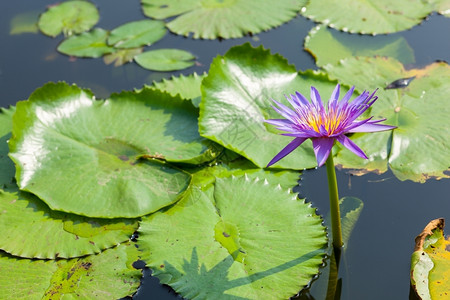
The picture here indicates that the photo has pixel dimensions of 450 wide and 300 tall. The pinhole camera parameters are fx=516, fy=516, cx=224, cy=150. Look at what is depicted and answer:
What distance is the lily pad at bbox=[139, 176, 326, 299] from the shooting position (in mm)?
2068

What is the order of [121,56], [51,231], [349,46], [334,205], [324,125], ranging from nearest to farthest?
[324,125], [334,205], [51,231], [349,46], [121,56]

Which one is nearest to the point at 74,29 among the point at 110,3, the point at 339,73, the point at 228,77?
the point at 110,3

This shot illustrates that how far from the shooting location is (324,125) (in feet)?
6.15

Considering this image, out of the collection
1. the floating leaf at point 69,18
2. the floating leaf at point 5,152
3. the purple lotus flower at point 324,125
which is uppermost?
the purple lotus flower at point 324,125

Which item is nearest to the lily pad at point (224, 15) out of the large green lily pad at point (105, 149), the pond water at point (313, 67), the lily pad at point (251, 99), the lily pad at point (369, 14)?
the pond water at point (313, 67)

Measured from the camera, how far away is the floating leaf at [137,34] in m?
3.75

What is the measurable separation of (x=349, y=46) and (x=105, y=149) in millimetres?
1860

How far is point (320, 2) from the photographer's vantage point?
3.92 m

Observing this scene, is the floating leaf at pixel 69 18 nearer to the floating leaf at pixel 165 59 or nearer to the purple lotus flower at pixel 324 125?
the floating leaf at pixel 165 59

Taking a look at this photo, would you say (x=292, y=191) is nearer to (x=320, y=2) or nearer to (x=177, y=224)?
(x=177, y=224)

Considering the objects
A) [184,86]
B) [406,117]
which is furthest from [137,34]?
[406,117]

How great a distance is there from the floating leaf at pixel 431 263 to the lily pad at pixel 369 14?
71.9 inches

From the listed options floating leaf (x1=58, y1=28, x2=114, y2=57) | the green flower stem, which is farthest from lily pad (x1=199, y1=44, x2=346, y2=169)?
floating leaf (x1=58, y1=28, x2=114, y2=57)

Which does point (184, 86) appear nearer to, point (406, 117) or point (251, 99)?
point (251, 99)
